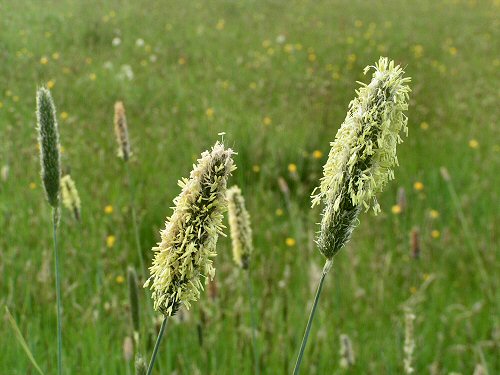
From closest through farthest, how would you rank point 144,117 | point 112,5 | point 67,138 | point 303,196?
point 303,196 → point 67,138 → point 144,117 → point 112,5

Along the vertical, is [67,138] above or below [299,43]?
below

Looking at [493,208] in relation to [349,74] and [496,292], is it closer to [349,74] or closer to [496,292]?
[496,292]

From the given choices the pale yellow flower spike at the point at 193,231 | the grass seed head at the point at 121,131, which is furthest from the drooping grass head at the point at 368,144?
the grass seed head at the point at 121,131

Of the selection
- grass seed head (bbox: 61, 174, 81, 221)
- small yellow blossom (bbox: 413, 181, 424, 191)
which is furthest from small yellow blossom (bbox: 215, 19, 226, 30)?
grass seed head (bbox: 61, 174, 81, 221)

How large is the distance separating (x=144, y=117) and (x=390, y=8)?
31.9 ft

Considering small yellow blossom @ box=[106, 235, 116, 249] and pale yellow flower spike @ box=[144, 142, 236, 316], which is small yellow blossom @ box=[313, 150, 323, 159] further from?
pale yellow flower spike @ box=[144, 142, 236, 316]

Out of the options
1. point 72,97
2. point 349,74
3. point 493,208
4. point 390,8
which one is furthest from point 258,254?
point 390,8

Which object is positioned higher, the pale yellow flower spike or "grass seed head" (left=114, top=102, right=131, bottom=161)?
"grass seed head" (left=114, top=102, right=131, bottom=161)

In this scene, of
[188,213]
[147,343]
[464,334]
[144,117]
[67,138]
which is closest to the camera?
[188,213]

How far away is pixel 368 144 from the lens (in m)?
1.05

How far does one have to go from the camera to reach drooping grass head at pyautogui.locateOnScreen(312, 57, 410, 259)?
40.6 inches

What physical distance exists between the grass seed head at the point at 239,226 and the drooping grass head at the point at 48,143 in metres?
0.57

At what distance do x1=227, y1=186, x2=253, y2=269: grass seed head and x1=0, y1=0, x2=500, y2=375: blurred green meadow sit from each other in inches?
13.6

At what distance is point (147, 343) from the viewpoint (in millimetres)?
2297
